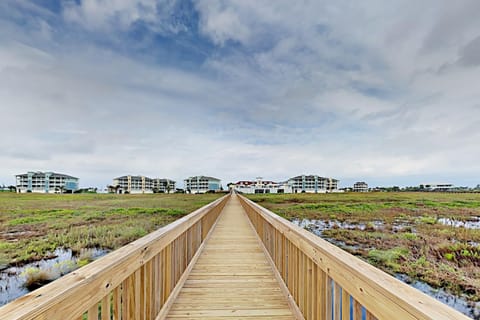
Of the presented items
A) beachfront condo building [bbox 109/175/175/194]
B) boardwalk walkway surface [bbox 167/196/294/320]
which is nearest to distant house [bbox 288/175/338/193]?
beachfront condo building [bbox 109/175/175/194]

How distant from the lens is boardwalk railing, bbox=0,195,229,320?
0.86m

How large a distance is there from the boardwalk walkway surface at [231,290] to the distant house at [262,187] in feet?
221

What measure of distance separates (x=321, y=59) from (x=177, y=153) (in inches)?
920

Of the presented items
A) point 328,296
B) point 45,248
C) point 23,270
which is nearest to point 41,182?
point 45,248

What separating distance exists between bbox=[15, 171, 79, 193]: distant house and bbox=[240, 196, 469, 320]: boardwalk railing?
63.7 m

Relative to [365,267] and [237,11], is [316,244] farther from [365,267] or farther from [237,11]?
[237,11]

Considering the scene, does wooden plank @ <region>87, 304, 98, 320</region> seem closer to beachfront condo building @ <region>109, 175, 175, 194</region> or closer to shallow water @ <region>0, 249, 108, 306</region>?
shallow water @ <region>0, 249, 108, 306</region>

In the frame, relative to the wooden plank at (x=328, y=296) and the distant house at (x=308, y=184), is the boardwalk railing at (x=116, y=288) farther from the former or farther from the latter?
the distant house at (x=308, y=184)

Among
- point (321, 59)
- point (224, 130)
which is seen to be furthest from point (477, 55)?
point (224, 130)

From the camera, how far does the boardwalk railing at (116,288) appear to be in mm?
860

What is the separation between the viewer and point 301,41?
1345cm

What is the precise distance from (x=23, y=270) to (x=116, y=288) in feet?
21.4

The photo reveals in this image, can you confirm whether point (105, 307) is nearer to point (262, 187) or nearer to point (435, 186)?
point (262, 187)

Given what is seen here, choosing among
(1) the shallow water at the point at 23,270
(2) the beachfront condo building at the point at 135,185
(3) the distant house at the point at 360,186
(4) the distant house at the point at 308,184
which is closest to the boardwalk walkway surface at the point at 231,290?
(1) the shallow water at the point at 23,270
